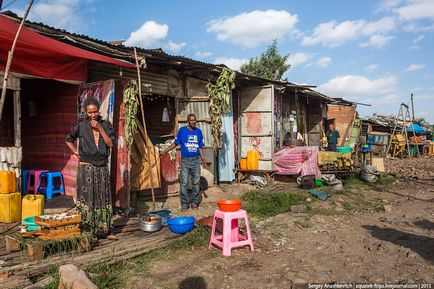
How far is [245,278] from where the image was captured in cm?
373

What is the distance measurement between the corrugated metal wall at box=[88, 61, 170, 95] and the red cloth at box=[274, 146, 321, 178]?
3948 millimetres

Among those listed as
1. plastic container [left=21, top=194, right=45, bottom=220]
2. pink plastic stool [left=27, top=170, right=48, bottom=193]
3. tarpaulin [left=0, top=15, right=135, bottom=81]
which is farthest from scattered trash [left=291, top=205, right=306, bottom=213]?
pink plastic stool [left=27, top=170, right=48, bottom=193]

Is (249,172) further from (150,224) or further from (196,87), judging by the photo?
(150,224)

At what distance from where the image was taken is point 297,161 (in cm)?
1019

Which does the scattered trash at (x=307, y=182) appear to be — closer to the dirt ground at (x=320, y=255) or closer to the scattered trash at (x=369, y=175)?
the scattered trash at (x=369, y=175)

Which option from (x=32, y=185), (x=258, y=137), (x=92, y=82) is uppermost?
(x=92, y=82)

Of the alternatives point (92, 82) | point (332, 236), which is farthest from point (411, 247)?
point (92, 82)

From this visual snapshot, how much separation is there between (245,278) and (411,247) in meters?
2.34

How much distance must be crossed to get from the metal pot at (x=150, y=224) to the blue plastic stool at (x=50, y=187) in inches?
97.3

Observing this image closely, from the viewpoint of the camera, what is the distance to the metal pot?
5.24 m

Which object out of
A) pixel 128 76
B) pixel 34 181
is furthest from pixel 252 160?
pixel 34 181

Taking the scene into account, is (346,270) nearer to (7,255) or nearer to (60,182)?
(7,255)

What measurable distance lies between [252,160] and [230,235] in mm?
5800

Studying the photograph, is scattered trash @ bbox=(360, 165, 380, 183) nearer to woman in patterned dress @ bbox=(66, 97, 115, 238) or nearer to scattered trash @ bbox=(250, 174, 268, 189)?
scattered trash @ bbox=(250, 174, 268, 189)
